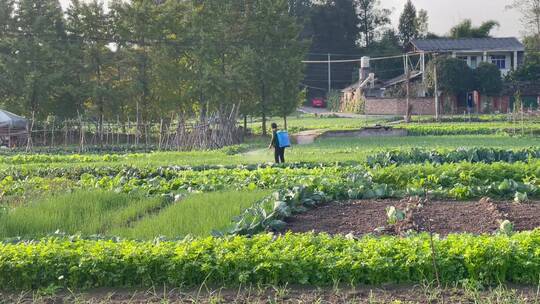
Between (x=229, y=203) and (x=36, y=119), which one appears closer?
(x=229, y=203)

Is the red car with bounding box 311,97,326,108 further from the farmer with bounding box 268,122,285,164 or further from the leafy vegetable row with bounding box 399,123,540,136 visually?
the farmer with bounding box 268,122,285,164

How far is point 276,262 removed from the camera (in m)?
7.30

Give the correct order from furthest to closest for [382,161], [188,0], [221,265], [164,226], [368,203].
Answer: [188,0] → [382,161] → [368,203] → [164,226] → [221,265]

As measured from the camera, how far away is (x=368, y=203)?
1308 cm

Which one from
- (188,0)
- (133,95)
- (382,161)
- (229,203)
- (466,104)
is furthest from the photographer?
(466,104)

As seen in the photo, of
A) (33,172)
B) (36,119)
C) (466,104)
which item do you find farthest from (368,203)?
(466,104)

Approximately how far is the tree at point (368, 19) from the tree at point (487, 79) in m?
31.8

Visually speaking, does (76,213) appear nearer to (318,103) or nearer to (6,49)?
(6,49)

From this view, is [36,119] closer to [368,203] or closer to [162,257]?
[368,203]

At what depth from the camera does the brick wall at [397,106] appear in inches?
2510

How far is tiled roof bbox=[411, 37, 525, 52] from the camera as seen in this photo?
7094 centimetres

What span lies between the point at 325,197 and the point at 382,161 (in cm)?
569

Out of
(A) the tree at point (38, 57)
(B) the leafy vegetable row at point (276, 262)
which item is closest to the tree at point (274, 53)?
(A) the tree at point (38, 57)

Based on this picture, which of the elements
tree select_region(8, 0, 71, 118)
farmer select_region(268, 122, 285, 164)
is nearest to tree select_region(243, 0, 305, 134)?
tree select_region(8, 0, 71, 118)
